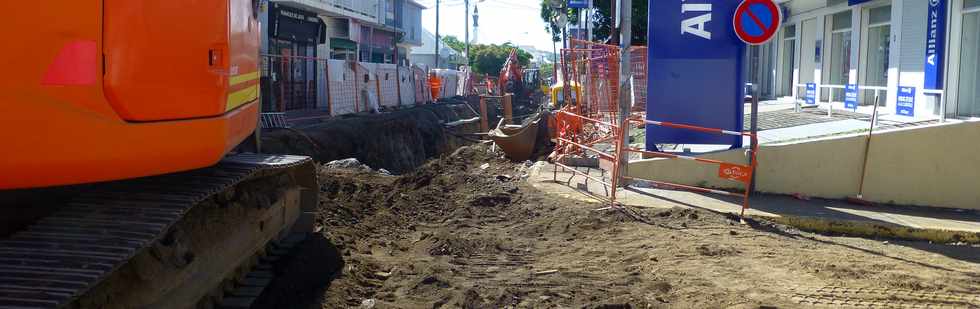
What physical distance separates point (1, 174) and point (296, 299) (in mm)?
3106

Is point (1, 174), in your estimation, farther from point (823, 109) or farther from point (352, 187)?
point (823, 109)

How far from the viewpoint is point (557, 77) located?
84.2 feet

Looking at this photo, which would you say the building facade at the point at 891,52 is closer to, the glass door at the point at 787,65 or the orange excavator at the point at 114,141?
the glass door at the point at 787,65

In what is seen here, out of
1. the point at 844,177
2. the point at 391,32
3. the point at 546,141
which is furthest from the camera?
the point at 391,32

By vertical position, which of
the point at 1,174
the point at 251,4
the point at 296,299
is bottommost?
the point at 296,299

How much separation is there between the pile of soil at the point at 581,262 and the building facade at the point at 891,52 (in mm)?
2762

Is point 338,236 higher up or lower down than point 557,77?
lower down

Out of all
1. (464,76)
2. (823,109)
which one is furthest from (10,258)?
(464,76)

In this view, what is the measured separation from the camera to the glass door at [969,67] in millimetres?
14359

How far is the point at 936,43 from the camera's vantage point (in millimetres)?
14797

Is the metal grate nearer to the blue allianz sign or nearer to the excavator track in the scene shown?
the blue allianz sign

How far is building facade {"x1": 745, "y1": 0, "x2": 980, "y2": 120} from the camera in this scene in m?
14.5

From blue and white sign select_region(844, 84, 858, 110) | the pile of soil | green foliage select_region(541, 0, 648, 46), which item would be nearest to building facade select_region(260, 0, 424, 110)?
the pile of soil

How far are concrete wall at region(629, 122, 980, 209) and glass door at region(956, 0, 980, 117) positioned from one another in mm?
4239
